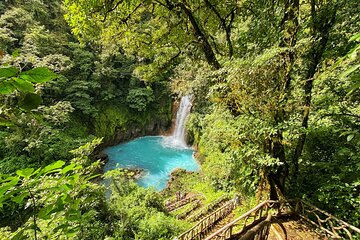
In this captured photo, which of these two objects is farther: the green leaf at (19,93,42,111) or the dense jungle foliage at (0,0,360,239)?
the dense jungle foliage at (0,0,360,239)

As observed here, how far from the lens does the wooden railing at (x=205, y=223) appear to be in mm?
6166

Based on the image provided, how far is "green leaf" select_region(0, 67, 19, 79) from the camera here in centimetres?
52

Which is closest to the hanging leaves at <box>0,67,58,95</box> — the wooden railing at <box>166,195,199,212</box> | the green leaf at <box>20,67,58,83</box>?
the green leaf at <box>20,67,58,83</box>

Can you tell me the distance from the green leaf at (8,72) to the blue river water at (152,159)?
1266cm

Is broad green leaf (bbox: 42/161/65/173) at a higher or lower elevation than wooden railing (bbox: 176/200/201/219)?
higher

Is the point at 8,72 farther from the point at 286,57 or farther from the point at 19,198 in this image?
the point at 286,57

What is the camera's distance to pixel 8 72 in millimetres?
531

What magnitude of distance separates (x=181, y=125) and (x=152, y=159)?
4.13 m

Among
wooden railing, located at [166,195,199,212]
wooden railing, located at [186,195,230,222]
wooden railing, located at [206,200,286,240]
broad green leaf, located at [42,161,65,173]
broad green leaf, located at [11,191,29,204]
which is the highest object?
broad green leaf, located at [42,161,65,173]

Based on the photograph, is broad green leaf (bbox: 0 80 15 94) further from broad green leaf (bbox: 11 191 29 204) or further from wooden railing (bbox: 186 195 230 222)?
wooden railing (bbox: 186 195 230 222)

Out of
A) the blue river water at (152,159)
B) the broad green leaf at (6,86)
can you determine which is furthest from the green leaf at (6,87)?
the blue river water at (152,159)

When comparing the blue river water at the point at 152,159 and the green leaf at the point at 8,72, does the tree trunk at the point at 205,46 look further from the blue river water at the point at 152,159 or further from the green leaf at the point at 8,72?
the blue river water at the point at 152,159

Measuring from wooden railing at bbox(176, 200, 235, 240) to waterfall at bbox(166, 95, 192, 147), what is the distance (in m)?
9.65

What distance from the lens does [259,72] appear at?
12.1ft
